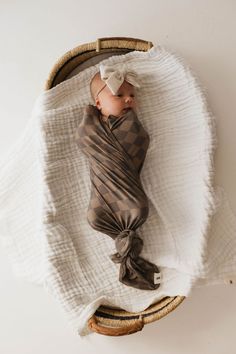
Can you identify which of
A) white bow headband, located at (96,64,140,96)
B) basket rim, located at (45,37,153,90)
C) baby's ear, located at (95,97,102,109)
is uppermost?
→ basket rim, located at (45,37,153,90)

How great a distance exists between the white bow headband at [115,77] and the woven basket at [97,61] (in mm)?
87

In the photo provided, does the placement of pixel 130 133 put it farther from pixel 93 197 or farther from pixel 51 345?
pixel 51 345

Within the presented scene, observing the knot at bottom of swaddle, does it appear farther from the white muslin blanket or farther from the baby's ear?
the baby's ear

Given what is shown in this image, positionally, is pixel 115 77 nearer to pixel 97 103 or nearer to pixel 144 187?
pixel 97 103

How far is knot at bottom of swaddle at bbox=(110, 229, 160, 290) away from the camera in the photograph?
1087 millimetres

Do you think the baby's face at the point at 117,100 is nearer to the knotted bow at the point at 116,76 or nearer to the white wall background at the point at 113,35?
the knotted bow at the point at 116,76

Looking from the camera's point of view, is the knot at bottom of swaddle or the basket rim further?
the basket rim

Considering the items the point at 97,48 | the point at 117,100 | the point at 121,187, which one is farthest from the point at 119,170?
the point at 97,48

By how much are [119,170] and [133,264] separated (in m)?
0.22

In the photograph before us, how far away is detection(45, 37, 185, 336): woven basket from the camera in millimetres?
1109

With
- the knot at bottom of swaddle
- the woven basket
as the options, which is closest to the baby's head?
the woven basket

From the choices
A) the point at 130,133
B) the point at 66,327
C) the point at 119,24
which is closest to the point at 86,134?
the point at 130,133

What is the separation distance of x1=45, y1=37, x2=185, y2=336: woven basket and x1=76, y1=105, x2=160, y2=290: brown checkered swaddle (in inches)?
2.5

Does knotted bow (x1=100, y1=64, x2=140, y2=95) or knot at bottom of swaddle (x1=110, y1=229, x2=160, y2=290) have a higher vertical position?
knotted bow (x1=100, y1=64, x2=140, y2=95)
